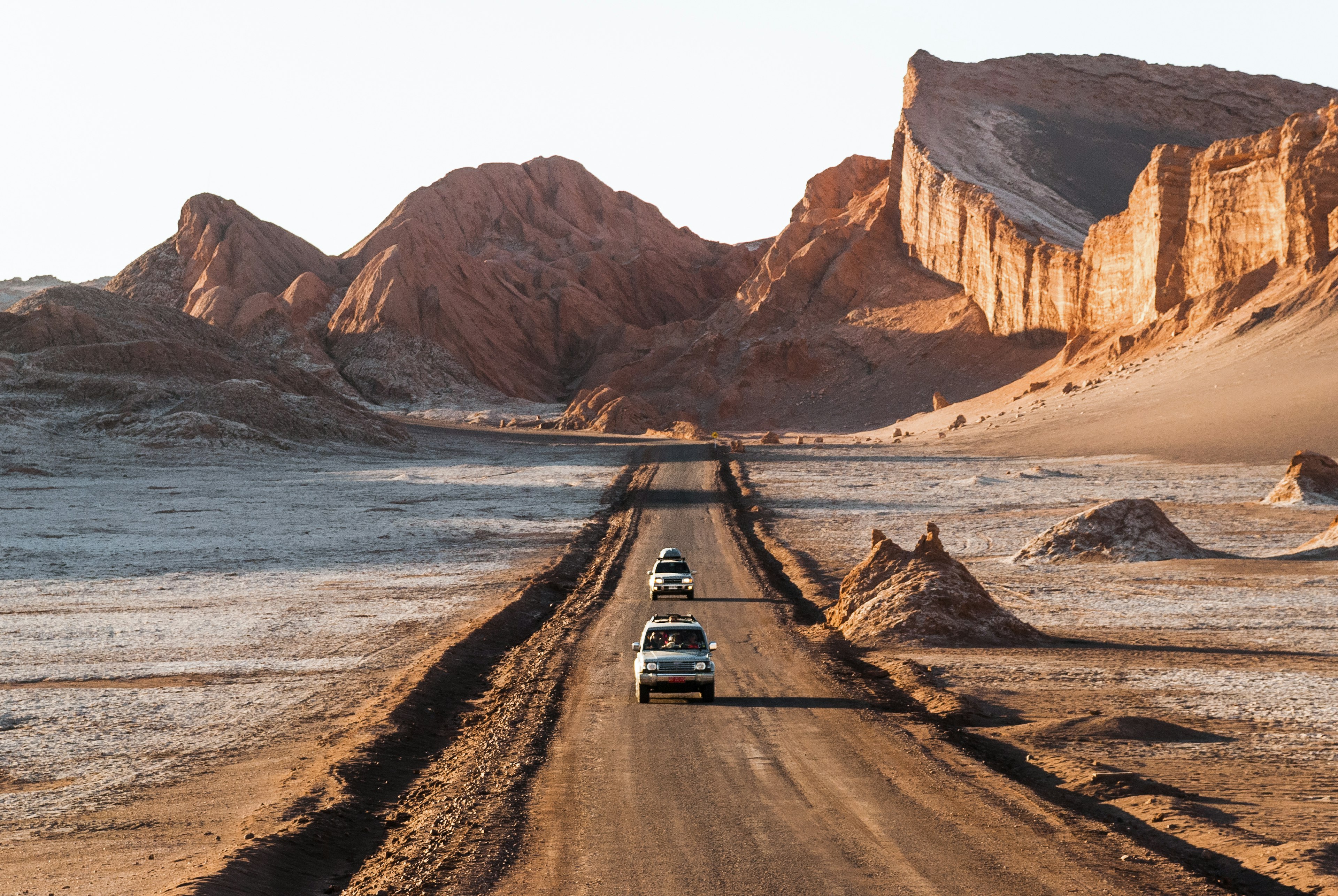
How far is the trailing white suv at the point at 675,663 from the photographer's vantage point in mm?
17828

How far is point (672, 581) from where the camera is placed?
28.7 meters

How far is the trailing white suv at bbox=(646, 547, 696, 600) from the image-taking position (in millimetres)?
28656

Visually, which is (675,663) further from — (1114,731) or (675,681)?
(1114,731)

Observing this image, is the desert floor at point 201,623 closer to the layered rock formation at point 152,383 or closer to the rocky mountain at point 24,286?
the layered rock formation at point 152,383

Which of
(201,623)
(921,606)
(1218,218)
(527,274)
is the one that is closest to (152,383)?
(201,623)

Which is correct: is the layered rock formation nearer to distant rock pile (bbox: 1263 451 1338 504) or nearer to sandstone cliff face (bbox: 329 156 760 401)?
sandstone cliff face (bbox: 329 156 760 401)

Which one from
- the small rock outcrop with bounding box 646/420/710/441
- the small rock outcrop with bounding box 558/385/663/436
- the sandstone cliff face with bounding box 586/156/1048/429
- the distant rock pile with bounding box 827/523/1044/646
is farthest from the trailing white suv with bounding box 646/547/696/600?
the small rock outcrop with bounding box 558/385/663/436

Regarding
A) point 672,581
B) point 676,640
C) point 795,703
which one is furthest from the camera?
point 672,581

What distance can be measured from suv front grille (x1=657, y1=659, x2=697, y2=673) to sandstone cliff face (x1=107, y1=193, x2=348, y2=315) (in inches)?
5411

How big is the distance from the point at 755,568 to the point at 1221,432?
38377mm

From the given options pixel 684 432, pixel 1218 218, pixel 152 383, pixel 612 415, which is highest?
pixel 1218 218

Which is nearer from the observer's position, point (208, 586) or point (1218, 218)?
point (208, 586)

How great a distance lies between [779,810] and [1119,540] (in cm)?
2382

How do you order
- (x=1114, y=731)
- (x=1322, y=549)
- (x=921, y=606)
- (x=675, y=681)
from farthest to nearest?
(x=1322, y=549), (x=921, y=606), (x=675, y=681), (x=1114, y=731)
